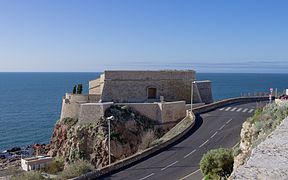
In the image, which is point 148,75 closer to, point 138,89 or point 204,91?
point 138,89

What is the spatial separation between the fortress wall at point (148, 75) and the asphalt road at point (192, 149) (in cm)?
760

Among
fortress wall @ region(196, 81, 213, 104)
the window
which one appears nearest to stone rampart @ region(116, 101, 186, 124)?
the window

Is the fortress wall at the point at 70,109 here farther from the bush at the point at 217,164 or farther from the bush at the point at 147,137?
the bush at the point at 217,164

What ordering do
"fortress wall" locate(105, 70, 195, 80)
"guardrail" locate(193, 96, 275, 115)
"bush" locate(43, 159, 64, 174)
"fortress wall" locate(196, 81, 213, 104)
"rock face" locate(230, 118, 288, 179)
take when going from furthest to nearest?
"fortress wall" locate(196, 81, 213, 104) → "fortress wall" locate(105, 70, 195, 80) → "guardrail" locate(193, 96, 275, 115) → "bush" locate(43, 159, 64, 174) → "rock face" locate(230, 118, 288, 179)

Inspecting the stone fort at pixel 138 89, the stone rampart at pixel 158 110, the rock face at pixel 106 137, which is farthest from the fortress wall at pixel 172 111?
the stone fort at pixel 138 89

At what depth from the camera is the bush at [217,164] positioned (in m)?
13.7

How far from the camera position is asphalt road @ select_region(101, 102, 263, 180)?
17.6 metres

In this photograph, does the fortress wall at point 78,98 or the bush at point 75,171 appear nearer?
the bush at point 75,171

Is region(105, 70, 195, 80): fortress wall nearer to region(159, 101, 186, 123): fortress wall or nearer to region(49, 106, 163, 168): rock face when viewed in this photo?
region(159, 101, 186, 123): fortress wall

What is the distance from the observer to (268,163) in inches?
206

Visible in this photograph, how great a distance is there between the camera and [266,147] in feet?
20.1

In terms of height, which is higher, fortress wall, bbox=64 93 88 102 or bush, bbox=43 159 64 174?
fortress wall, bbox=64 93 88 102

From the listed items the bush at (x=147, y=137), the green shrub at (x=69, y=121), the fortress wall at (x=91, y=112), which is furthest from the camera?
the green shrub at (x=69, y=121)

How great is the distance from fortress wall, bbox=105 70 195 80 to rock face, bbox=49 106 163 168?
6313 millimetres
